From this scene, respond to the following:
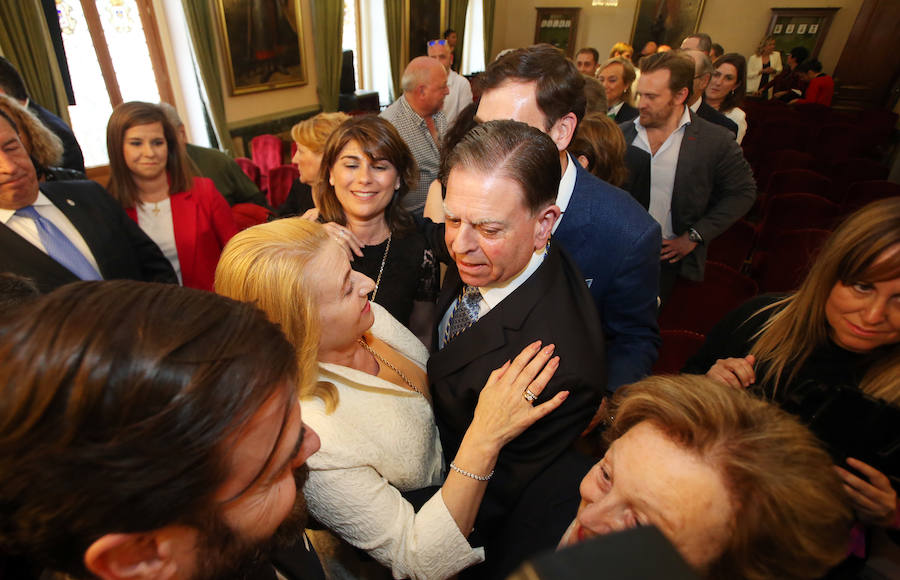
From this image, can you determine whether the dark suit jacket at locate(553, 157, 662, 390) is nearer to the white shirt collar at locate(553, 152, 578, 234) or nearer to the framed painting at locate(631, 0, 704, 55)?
the white shirt collar at locate(553, 152, 578, 234)

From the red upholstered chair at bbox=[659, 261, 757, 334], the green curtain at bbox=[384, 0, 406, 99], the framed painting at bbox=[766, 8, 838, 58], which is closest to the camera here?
the red upholstered chair at bbox=[659, 261, 757, 334]

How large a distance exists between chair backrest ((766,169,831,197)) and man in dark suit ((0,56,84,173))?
6737mm

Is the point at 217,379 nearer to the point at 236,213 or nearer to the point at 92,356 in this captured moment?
the point at 92,356

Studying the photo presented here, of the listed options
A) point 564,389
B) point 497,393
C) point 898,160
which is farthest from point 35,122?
point 898,160

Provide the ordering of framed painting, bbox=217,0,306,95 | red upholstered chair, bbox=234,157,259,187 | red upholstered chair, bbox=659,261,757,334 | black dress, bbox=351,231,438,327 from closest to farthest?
1. black dress, bbox=351,231,438,327
2. red upholstered chair, bbox=659,261,757,334
3. red upholstered chair, bbox=234,157,259,187
4. framed painting, bbox=217,0,306,95

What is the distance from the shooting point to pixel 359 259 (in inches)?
82.6

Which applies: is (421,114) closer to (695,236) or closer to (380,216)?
(380,216)

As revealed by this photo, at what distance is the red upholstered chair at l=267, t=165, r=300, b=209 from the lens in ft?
15.5

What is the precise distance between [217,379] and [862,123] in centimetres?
1205

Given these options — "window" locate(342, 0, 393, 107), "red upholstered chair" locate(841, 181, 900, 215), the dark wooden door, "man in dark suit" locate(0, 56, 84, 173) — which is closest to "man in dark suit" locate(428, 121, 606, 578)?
"man in dark suit" locate(0, 56, 84, 173)

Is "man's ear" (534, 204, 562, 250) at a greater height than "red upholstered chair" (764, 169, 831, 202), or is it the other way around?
"man's ear" (534, 204, 562, 250)

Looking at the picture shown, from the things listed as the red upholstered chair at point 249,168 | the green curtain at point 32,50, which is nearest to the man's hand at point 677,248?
the red upholstered chair at point 249,168

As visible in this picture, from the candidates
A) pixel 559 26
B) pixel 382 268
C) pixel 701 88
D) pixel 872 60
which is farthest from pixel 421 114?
pixel 559 26

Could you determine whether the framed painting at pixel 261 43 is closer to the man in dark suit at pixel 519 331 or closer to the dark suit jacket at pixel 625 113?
the dark suit jacket at pixel 625 113
